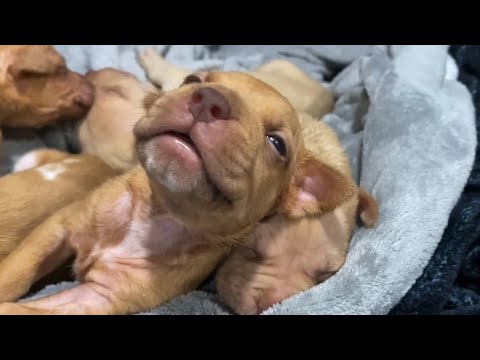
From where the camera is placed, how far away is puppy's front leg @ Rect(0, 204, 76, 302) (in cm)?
191

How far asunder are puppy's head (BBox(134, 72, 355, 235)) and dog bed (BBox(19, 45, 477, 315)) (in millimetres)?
285

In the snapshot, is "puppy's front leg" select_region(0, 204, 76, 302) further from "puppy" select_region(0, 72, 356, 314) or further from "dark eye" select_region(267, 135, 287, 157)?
"dark eye" select_region(267, 135, 287, 157)

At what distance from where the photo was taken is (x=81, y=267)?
2.06m

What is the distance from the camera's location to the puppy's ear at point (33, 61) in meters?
2.64

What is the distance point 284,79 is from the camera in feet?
10.3

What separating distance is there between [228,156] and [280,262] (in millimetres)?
646

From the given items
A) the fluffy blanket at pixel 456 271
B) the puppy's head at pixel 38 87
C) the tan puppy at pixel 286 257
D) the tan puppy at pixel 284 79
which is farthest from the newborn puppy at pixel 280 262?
the puppy's head at pixel 38 87

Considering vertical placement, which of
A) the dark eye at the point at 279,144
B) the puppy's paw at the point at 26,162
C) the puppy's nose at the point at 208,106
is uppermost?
the puppy's nose at the point at 208,106

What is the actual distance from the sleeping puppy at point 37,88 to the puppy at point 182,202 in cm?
83

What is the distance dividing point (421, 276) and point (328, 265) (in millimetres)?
309

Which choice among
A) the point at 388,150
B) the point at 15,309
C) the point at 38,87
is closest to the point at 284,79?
the point at 388,150

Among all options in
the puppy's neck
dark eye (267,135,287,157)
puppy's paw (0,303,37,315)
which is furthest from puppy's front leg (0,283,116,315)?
dark eye (267,135,287,157)

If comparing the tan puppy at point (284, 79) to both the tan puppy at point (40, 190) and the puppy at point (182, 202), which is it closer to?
the tan puppy at point (40, 190)

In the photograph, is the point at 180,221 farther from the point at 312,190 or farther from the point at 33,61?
the point at 33,61
